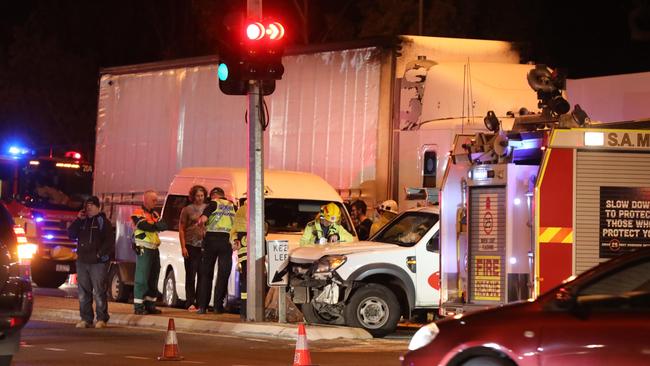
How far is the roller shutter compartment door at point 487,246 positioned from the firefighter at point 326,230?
2916mm

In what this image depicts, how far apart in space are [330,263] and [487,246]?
240cm

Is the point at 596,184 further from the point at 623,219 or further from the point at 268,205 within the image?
the point at 268,205

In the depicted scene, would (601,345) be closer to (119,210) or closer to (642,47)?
(119,210)

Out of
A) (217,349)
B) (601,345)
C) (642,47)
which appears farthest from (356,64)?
(642,47)

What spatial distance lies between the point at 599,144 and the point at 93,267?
717 centimetres

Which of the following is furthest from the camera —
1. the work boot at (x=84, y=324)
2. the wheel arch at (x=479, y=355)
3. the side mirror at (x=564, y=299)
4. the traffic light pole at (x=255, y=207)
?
the work boot at (x=84, y=324)

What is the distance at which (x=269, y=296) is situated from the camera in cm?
1825

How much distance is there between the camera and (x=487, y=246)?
14.9 metres

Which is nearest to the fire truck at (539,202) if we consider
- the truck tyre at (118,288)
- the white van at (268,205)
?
the white van at (268,205)

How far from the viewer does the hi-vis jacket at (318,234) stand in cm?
1766

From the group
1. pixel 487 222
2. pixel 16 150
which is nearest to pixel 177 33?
pixel 16 150

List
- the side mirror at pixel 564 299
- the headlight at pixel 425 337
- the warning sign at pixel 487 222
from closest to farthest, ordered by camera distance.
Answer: the side mirror at pixel 564 299
the headlight at pixel 425 337
the warning sign at pixel 487 222

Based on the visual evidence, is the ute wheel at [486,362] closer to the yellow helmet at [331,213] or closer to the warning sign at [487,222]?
the warning sign at [487,222]

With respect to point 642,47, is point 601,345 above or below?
below
